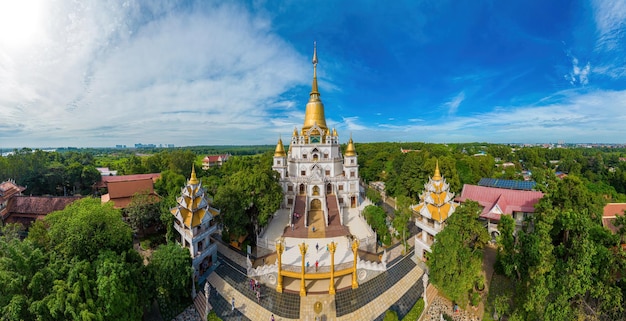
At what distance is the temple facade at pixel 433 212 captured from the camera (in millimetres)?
19141

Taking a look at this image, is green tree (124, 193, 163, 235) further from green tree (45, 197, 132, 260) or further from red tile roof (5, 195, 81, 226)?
red tile roof (5, 195, 81, 226)

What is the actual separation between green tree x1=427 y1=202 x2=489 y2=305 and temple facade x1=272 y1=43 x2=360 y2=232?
15793mm

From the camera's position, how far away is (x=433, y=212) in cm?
1941

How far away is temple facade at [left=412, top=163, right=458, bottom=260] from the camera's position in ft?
62.8

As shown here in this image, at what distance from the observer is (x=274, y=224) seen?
26594 mm

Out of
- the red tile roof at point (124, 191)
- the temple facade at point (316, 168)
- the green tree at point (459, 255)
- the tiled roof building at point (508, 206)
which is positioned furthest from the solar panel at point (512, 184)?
the red tile roof at point (124, 191)

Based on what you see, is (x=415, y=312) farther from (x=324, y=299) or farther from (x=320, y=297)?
(x=320, y=297)

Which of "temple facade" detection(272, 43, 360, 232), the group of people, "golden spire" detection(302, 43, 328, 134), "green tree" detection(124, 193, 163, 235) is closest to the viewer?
the group of people

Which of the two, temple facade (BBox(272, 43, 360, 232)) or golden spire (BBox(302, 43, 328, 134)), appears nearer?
temple facade (BBox(272, 43, 360, 232))

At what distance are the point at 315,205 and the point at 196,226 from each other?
16.1 metres

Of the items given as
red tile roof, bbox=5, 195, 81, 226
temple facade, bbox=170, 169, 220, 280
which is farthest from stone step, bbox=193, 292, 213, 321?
red tile roof, bbox=5, 195, 81, 226

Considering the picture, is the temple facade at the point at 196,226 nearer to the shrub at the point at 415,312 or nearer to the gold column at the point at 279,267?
the gold column at the point at 279,267

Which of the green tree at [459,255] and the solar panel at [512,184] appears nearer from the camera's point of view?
the green tree at [459,255]

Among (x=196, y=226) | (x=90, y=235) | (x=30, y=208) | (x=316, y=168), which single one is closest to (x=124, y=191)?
(x=30, y=208)
